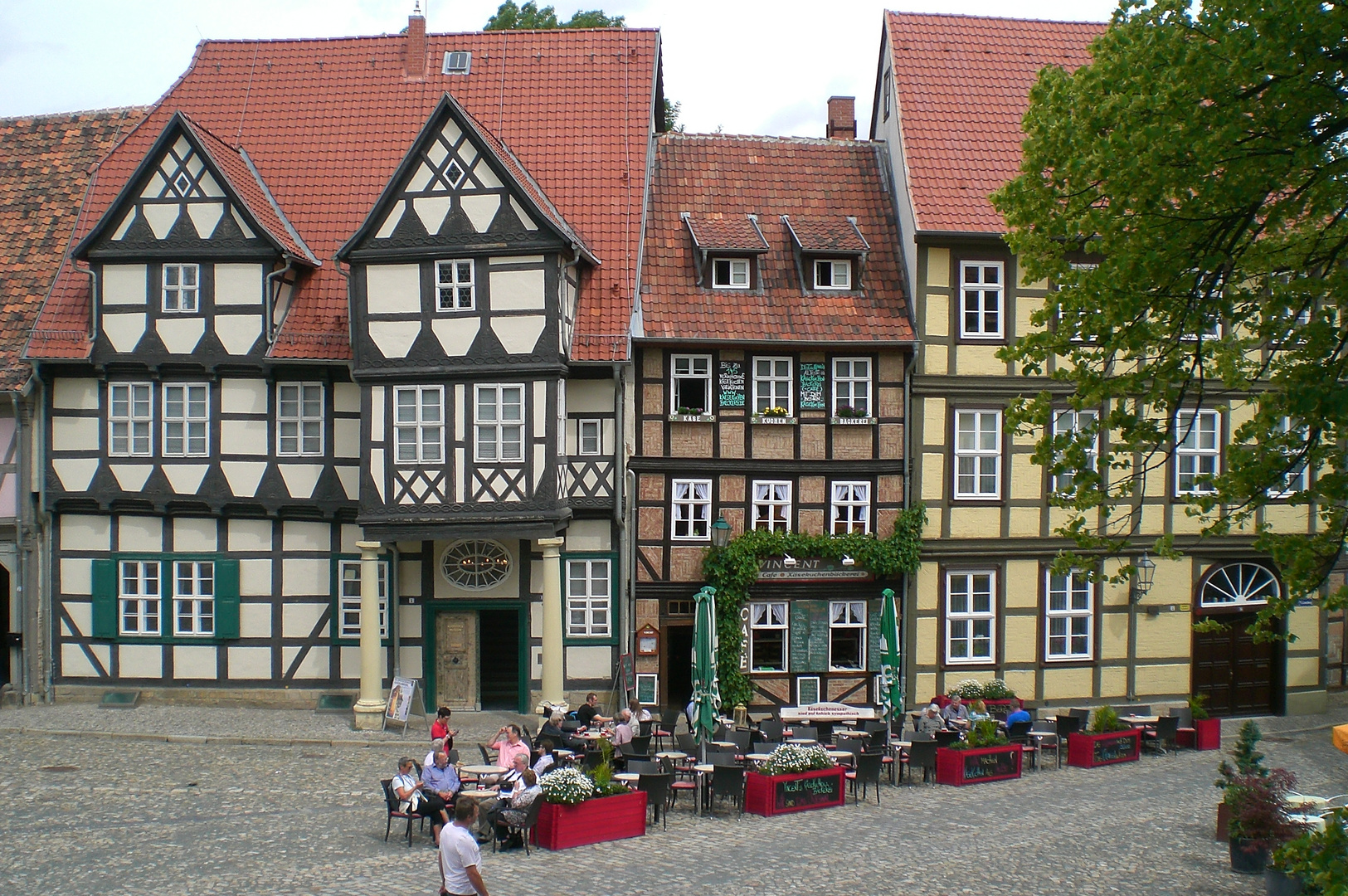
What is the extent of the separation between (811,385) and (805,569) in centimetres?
328

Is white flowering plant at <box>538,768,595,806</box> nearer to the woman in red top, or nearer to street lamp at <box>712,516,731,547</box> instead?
the woman in red top

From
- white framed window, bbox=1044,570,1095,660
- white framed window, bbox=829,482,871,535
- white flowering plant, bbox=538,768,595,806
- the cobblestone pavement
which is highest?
white framed window, bbox=829,482,871,535

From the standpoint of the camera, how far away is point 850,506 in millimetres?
22938

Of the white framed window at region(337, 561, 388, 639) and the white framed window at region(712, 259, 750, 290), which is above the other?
the white framed window at region(712, 259, 750, 290)

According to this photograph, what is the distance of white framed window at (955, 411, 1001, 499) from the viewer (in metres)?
23.0

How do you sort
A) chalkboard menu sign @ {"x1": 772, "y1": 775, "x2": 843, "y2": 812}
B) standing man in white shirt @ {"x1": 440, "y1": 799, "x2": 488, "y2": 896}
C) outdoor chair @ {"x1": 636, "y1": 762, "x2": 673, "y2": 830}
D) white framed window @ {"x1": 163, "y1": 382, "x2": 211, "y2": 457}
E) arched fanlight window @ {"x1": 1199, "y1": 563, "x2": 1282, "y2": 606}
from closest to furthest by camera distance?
standing man in white shirt @ {"x1": 440, "y1": 799, "x2": 488, "y2": 896}
outdoor chair @ {"x1": 636, "y1": 762, "x2": 673, "y2": 830}
chalkboard menu sign @ {"x1": 772, "y1": 775, "x2": 843, "y2": 812}
white framed window @ {"x1": 163, "y1": 382, "x2": 211, "y2": 457}
arched fanlight window @ {"x1": 1199, "y1": 563, "x2": 1282, "y2": 606}

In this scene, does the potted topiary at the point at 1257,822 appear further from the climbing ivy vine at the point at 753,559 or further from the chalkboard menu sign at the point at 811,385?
the chalkboard menu sign at the point at 811,385

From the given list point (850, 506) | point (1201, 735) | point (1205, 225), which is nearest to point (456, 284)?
point (850, 506)

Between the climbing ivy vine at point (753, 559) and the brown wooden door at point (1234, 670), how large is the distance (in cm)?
624

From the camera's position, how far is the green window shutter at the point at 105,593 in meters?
22.7

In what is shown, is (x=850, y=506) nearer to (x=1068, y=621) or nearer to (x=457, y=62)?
(x=1068, y=621)

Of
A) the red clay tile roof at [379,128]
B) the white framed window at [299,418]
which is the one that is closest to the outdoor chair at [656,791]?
the red clay tile roof at [379,128]

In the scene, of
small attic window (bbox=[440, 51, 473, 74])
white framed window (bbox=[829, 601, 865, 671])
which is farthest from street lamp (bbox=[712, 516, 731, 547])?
small attic window (bbox=[440, 51, 473, 74])

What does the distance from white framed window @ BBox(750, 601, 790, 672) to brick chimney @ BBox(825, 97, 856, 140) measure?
10731 millimetres
